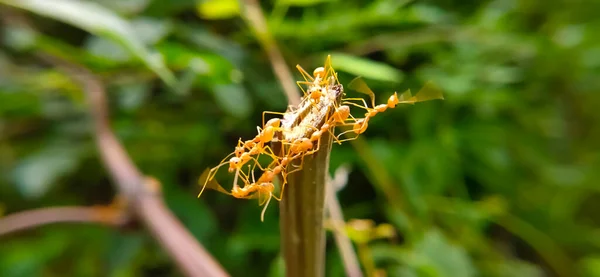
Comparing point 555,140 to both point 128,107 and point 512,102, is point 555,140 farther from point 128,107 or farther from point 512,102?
point 128,107

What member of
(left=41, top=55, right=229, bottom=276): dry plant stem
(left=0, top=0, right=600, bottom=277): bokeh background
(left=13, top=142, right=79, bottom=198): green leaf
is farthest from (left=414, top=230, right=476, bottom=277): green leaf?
(left=13, top=142, right=79, bottom=198): green leaf

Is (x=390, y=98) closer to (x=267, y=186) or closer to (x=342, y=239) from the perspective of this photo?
(x=267, y=186)

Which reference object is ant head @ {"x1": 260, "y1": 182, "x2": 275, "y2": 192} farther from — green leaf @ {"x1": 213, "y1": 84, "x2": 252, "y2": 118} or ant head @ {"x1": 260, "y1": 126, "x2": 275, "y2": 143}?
green leaf @ {"x1": 213, "y1": 84, "x2": 252, "y2": 118}

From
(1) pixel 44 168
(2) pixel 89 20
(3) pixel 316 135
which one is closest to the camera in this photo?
(3) pixel 316 135

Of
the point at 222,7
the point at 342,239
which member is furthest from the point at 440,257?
the point at 222,7

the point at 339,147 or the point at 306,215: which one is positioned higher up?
the point at 339,147

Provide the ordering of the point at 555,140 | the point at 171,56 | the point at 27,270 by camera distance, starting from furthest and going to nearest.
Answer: the point at 555,140 → the point at 27,270 → the point at 171,56

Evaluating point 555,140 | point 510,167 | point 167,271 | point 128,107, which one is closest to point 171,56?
point 128,107
